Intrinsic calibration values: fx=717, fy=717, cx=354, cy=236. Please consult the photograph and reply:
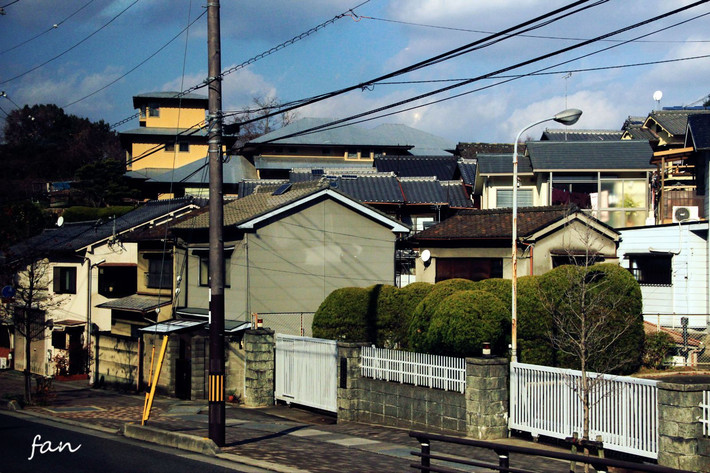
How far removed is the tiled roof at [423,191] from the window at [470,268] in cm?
1246

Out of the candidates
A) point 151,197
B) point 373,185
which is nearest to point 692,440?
point 373,185

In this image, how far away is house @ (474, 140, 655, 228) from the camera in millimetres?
36375

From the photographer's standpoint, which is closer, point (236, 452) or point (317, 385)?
point (236, 452)

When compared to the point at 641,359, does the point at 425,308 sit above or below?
above

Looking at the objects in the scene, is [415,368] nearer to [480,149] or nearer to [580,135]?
[580,135]

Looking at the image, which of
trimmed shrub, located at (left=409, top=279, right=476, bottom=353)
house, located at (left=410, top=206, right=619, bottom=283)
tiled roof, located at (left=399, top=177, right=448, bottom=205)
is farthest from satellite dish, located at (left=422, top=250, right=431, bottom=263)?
tiled roof, located at (left=399, top=177, right=448, bottom=205)

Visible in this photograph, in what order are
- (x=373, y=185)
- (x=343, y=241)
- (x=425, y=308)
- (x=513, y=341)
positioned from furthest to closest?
1. (x=373, y=185)
2. (x=343, y=241)
3. (x=425, y=308)
4. (x=513, y=341)

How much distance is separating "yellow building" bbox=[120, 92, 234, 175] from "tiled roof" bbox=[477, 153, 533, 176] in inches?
1465

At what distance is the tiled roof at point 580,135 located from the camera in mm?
50375

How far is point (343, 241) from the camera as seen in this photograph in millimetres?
31766

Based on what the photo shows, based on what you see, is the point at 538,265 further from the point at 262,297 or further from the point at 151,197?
the point at 151,197

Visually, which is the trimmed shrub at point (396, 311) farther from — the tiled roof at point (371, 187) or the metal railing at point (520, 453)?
the tiled roof at point (371, 187)

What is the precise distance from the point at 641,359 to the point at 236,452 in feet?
43.7

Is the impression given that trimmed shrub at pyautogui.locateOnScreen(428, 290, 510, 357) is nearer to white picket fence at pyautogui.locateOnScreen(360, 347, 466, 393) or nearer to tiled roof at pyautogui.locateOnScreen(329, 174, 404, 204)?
white picket fence at pyautogui.locateOnScreen(360, 347, 466, 393)
